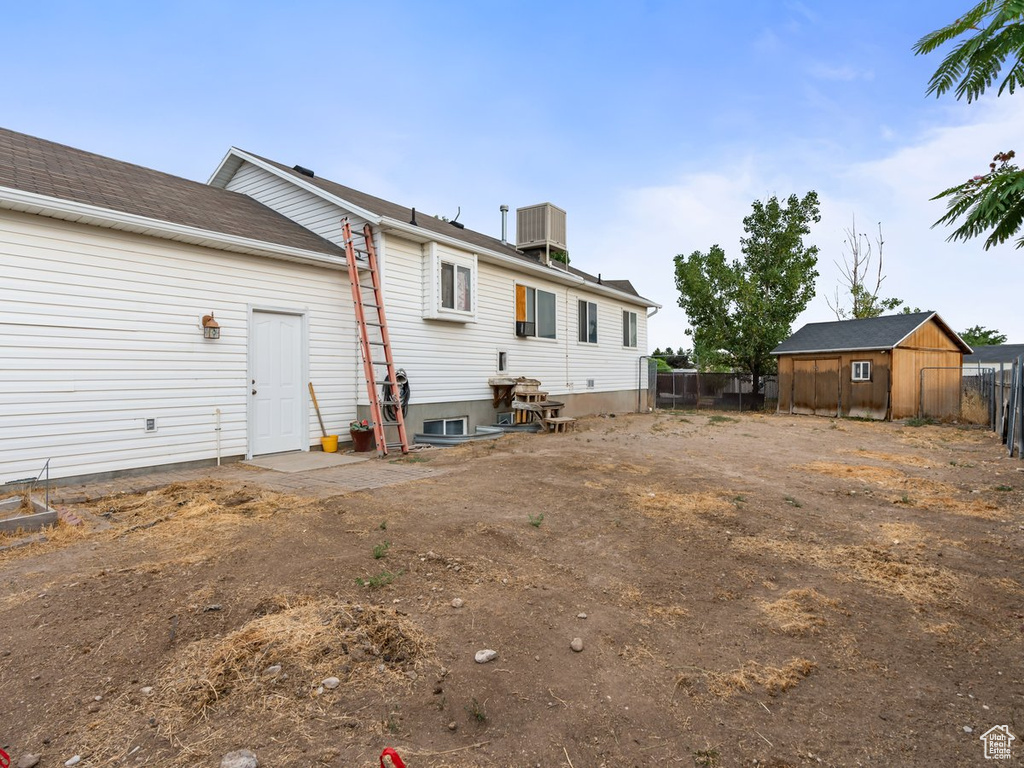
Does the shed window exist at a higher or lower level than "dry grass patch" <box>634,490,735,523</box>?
higher

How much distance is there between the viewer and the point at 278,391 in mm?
7984

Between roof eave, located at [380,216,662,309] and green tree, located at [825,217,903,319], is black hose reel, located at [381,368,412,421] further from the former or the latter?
green tree, located at [825,217,903,319]

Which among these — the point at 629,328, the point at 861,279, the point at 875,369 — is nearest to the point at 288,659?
the point at 629,328

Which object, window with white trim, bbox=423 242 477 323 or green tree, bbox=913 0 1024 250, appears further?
window with white trim, bbox=423 242 477 323

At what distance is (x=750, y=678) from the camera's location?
89.4 inches

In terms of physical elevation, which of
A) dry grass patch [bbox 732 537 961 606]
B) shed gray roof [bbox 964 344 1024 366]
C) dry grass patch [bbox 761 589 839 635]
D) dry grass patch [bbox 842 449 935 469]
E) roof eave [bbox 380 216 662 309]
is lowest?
dry grass patch [bbox 842 449 935 469]

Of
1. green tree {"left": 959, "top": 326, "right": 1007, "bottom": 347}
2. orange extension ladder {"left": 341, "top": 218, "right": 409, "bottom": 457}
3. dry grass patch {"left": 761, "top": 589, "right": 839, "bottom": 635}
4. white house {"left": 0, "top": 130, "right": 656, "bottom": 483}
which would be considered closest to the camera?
Result: dry grass patch {"left": 761, "top": 589, "right": 839, "bottom": 635}

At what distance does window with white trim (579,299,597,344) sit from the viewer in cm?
1492

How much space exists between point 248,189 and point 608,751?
12.4 meters

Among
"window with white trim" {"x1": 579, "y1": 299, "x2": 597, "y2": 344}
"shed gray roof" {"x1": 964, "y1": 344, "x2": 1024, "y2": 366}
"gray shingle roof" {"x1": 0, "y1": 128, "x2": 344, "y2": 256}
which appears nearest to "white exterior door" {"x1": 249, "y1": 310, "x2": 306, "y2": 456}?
"gray shingle roof" {"x1": 0, "y1": 128, "x2": 344, "y2": 256}

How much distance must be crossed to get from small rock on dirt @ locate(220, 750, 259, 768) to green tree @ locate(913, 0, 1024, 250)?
3.08 m

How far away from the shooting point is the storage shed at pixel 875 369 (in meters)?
16.1

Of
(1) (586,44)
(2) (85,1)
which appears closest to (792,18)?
(1) (586,44)

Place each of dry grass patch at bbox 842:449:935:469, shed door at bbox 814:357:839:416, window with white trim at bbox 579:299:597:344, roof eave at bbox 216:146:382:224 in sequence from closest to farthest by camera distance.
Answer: dry grass patch at bbox 842:449:935:469, roof eave at bbox 216:146:382:224, window with white trim at bbox 579:299:597:344, shed door at bbox 814:357:839:416
